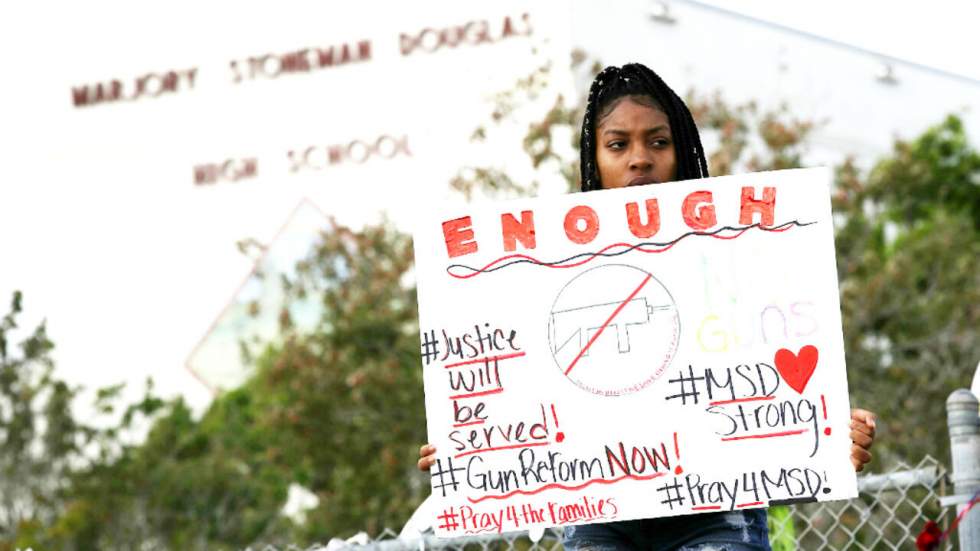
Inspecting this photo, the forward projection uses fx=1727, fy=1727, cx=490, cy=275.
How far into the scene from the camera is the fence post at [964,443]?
4.37 meters

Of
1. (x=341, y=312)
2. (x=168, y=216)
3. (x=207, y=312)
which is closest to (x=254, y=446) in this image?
(x=207, y=312)

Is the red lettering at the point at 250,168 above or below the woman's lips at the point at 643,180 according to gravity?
above

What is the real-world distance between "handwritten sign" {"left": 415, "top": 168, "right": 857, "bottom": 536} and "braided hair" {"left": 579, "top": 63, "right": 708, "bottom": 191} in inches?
5.0

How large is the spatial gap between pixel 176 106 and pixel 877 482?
36.2 metres

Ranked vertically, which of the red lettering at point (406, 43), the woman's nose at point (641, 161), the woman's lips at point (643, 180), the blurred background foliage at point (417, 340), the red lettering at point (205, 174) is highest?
the red lettering at point (406, 43)

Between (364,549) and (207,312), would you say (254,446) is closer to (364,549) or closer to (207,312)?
(207,312)

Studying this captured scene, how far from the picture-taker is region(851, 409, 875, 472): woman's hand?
3.44m

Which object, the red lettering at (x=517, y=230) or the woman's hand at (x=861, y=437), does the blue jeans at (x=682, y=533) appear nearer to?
the woman's hand at (x=861, y=437)

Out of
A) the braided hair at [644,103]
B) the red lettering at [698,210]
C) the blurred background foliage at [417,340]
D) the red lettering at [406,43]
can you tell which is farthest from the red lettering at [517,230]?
the red lettering at [406,43]

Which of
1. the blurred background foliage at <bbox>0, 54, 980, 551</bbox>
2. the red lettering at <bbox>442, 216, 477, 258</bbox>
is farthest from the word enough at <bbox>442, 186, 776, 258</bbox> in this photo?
the blurred background foliage at <bbox>0, 54, 980, 551</bbox>

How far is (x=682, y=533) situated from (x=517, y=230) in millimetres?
738

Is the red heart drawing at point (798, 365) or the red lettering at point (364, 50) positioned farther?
the red lettering at point (364, 50)

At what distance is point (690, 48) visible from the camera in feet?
96.7

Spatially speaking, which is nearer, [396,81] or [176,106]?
[396,81]
